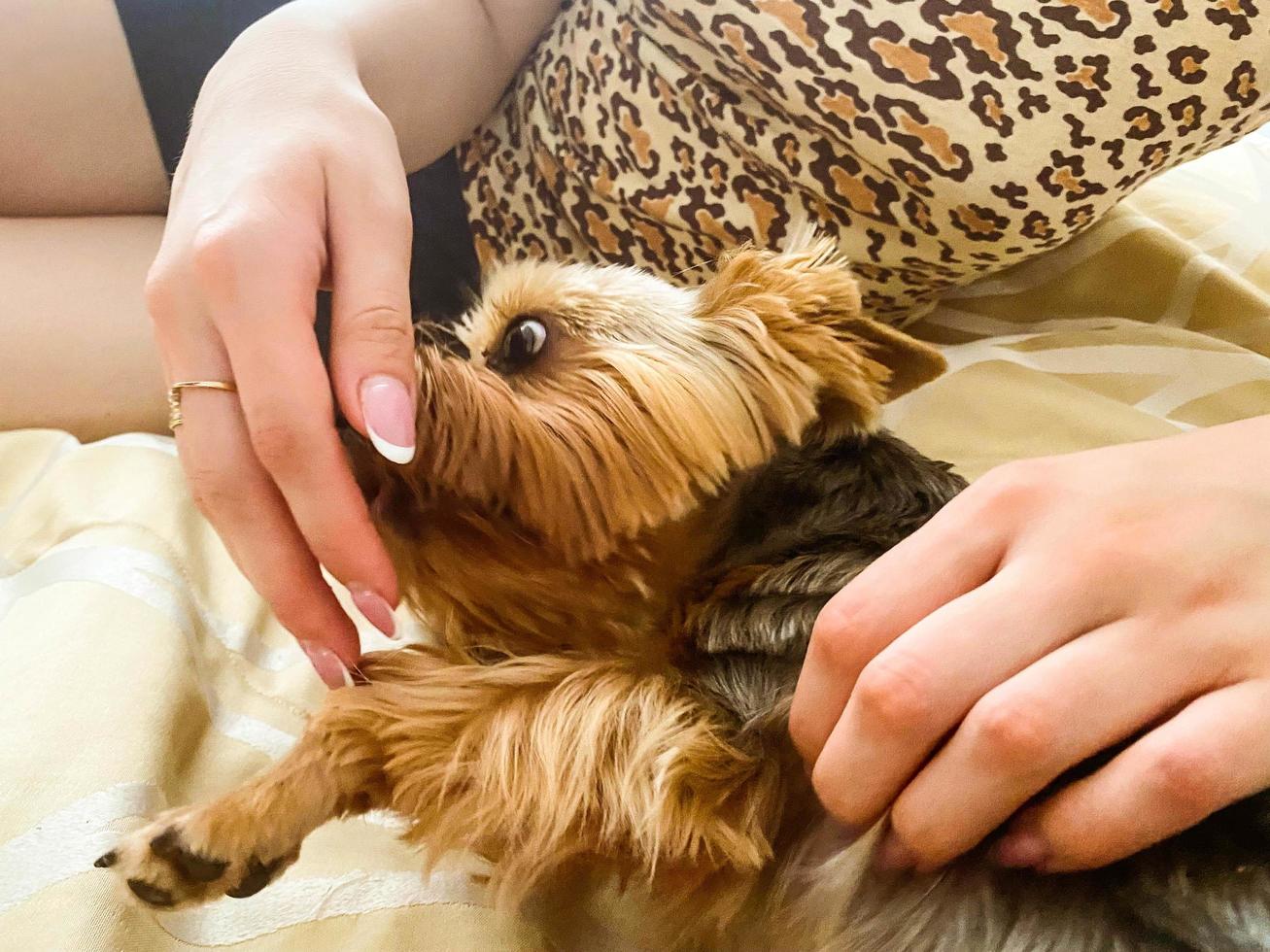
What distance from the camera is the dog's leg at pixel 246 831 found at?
30.5 inches

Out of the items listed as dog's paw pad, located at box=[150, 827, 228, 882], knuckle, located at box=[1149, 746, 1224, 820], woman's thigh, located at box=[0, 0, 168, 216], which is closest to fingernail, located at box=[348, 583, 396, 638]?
dog's paw pad, located at box=[150, 827, 228, 882]

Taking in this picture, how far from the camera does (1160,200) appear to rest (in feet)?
5.34

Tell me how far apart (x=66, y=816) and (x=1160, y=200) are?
1.81 meters

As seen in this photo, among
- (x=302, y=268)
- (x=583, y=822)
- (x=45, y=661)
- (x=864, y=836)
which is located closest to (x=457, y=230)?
(x=302, y=268)

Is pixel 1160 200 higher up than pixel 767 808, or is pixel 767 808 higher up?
pixel 1160 200

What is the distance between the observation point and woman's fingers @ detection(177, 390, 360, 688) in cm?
81

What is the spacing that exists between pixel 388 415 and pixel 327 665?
30cm

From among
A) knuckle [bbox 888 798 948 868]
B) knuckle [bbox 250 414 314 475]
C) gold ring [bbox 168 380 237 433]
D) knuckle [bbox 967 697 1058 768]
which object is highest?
gold ring [bbox 168 380 237 433]

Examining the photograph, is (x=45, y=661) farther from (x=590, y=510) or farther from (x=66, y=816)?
(x=590, y=510)

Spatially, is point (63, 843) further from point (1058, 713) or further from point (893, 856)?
point (1058, 713)

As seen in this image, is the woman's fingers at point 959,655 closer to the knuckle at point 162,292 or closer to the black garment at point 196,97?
the knuckle at point 162,292

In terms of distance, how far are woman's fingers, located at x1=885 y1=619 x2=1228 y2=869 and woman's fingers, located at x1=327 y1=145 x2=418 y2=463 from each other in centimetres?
50

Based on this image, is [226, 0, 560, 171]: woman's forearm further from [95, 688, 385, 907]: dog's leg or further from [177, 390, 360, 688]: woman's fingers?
[95, 688, 385, 907]: dog's leg

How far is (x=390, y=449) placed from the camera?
79 centimetres
